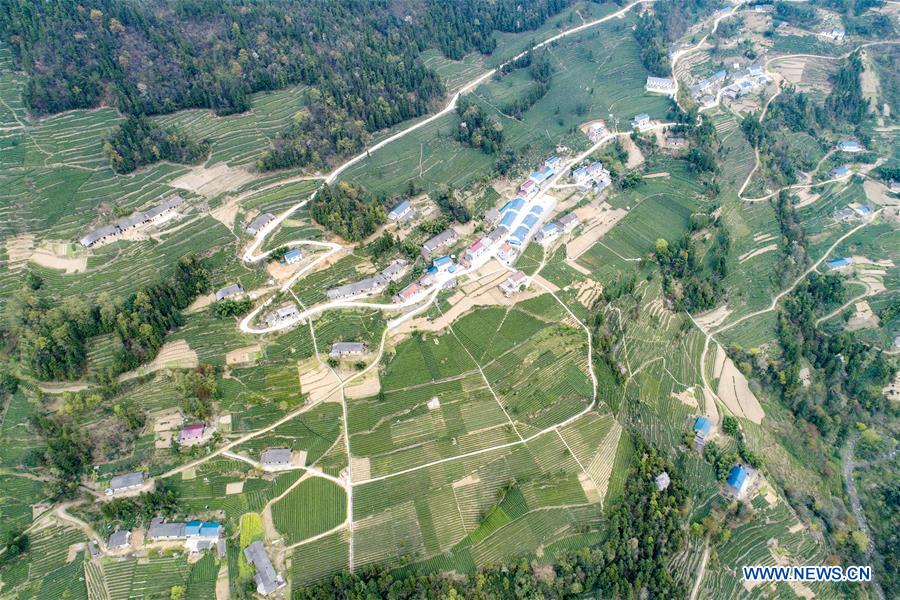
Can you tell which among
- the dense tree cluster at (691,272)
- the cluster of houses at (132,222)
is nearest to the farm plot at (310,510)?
the cluster of houses at (132,222)

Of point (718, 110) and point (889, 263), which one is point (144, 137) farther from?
point (889, 263)

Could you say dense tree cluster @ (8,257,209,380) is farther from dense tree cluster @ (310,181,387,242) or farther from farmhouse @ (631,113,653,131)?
farmhouse @ (631,113,653,131)

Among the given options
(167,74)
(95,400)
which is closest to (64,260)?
(95,400)

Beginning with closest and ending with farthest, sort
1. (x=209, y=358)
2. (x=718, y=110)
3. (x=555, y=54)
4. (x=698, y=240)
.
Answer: (x=209, y=358) < (x=698, y=240) < (x=718, y=110) < (x=555, y=54)

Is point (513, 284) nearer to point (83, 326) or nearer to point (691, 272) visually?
point (691, 272)

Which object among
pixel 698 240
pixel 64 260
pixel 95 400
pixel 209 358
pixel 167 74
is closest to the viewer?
pixel 95 400

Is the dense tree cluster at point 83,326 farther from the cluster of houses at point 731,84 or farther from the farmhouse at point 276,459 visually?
the cluster of houses at point 731,84

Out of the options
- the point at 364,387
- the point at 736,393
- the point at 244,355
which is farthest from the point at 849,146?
the point at 244,355
